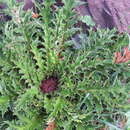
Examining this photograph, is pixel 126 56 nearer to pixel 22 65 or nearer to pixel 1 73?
pixel 22 65

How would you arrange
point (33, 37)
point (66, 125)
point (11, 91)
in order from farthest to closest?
point (33, 37)
point (11, 91)
point (66, 125)

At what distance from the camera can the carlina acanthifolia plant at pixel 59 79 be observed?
7.62 ft

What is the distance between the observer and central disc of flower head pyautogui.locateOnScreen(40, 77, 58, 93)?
2465 mm

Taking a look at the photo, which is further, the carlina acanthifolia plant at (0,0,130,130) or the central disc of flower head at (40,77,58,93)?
the central disc of flower head at (40,77,58,93)

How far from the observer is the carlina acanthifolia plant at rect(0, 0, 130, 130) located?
91.4 inches

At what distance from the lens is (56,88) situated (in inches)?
97.9

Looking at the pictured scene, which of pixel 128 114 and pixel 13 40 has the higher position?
pixel 13 40

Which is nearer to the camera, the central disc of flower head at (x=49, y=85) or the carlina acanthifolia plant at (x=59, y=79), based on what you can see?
the carlina acanthifolia plant at (x=59, y=79)

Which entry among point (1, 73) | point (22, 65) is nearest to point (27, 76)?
point (22, 65)

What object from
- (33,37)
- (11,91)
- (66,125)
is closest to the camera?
(66,125)

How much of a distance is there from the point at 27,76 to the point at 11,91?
0.21 metres

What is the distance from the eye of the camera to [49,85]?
2.49 m

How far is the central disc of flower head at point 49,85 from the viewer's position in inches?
97.0

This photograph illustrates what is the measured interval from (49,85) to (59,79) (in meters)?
0.10
